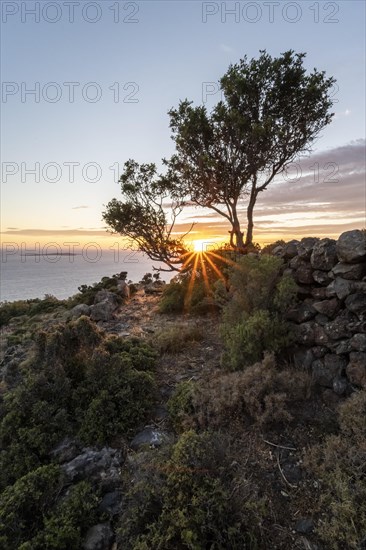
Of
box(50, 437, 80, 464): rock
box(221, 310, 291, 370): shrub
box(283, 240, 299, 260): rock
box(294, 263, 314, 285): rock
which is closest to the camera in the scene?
box(50, 437, 80, 464): rock

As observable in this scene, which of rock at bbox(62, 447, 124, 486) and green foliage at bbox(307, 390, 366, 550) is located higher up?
green foliage at bbox(307, 390, 366, 550)

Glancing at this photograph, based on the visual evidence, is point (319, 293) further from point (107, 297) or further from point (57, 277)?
point (57, 277)

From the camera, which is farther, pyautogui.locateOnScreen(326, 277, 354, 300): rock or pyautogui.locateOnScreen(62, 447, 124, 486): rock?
pyautogui.locateOnScreen(326, 277, 354, 300): rock

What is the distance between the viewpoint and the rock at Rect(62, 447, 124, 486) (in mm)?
4270

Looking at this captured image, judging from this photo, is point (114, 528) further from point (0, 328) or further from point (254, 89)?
point (0, 328)

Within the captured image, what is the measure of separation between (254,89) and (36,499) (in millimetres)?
13475

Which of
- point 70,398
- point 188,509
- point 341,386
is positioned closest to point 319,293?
point 341,386

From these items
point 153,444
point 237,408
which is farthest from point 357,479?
point 153,444

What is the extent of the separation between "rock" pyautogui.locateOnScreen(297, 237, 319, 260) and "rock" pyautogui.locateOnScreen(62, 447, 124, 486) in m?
5.01

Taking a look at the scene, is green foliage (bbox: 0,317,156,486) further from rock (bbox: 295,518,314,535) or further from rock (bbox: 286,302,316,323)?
rock (bbox: 286,302,316,323)

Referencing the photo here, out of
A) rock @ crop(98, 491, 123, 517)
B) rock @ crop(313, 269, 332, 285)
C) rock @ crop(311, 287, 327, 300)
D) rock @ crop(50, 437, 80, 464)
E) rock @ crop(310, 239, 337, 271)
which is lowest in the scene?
rock @ crop(98, 491, 123, 517)

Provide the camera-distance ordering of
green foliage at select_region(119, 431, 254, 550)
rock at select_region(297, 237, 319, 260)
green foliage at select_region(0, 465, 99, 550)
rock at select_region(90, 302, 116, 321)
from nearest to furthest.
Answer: green foliage at select_region(119, 431, 254, 550) < green foliage at select_region(0, 465, 99, 550) < rock at select_region(297, 237, 319, 260) < rock at select_region(90, 302, 116, 321)

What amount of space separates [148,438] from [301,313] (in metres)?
3.69

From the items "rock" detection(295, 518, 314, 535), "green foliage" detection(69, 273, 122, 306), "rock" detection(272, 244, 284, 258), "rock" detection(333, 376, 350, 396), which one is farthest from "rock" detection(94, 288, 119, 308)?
"rock" detection(295, 518, 314, 535)
